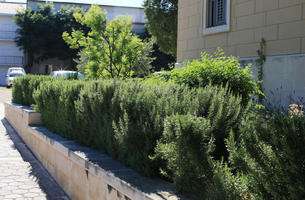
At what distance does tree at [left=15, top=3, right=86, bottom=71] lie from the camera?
41.4m

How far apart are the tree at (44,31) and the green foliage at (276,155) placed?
40.8 metres

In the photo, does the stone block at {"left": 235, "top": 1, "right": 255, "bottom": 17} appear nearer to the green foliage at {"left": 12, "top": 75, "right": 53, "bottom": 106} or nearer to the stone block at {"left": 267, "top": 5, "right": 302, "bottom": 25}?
the stone block at {"left": 267, "top": 5, "right": 302, "bottom": 25}

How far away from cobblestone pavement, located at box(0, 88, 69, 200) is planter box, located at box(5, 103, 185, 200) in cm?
14

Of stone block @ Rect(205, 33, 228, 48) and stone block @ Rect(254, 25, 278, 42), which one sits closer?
stone block @ Rect(254, 25, 278, 42)

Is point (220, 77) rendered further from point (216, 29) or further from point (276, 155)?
point (216, 29)

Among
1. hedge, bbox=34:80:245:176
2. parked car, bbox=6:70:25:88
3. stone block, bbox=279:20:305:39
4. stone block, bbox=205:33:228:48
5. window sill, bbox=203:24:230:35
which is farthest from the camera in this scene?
parked car, bbox=6:70:25:88

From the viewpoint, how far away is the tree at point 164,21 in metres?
21.2

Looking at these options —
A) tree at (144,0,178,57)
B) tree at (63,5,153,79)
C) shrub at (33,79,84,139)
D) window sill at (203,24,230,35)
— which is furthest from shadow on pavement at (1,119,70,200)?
tree at (144,0,178,57)

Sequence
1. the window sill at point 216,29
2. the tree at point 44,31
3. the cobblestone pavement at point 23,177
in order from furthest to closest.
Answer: the tree at point 44,31 < the window sill at point 216,29 < the cobblestone pavement at point 23,177

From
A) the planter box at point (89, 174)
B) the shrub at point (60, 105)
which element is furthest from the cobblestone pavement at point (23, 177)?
the shrub at point (60, 105)

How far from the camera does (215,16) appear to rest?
402 inches

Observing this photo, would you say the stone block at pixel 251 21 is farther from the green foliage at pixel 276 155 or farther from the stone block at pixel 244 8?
the green foliage at pixel 276 155

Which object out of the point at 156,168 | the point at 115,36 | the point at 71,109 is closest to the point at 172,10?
the point at 115,36

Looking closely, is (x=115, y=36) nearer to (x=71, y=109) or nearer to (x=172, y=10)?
(x=71, y=109)
